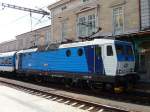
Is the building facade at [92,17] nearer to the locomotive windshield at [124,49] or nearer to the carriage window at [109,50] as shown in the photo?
the locomotive windshield at [124,49]

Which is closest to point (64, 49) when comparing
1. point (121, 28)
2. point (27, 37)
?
point (121, 28)

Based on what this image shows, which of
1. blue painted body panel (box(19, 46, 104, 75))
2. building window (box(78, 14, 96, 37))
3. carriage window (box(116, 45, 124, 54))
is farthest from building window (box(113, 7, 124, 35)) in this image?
carriage window (box(116, 45, 124, 54))

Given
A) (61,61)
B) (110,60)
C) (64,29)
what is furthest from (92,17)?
(110,60)

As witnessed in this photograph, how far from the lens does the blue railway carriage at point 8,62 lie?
31878mm

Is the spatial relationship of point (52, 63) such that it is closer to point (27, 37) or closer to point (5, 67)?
point (5, 67)

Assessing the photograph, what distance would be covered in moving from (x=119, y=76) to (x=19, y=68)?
50.5 feet

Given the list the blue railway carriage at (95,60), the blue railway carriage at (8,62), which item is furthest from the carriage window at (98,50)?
the blue railway carriage at (8,62)

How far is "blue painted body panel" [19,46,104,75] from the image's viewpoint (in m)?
18.2

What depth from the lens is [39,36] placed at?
46.8m

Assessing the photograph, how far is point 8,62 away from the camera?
3344cm

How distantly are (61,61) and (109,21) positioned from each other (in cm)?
788

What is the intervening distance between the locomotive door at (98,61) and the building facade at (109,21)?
3.89m

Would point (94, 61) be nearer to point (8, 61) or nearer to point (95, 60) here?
point (95, 60)

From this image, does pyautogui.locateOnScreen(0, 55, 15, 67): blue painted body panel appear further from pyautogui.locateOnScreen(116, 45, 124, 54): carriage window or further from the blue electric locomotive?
pyautogui.locateOnScreen(116, 45, 124, 54): carriage window
